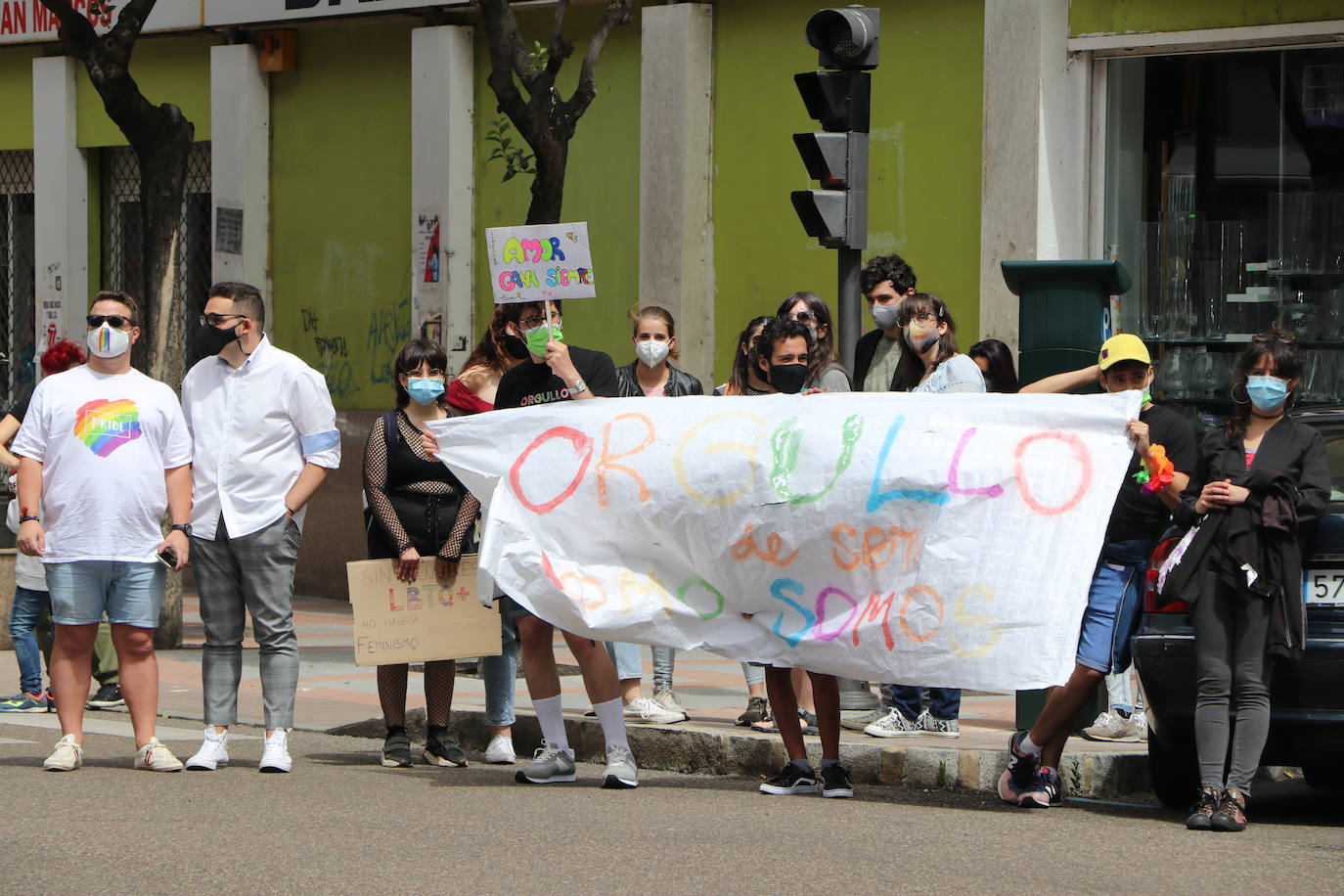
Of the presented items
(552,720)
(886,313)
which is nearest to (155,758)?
(552,720)

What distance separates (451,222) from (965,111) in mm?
4254

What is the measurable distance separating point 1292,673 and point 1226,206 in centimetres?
630

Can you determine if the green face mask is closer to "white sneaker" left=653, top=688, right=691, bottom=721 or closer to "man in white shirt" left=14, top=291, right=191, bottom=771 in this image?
"man in white shirt" left=14, top=291, right=191, bottom=771

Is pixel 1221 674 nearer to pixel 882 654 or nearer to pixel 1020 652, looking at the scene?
pixel 1020 652

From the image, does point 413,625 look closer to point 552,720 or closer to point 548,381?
point 552,720

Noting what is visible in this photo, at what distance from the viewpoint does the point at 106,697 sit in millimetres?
10359

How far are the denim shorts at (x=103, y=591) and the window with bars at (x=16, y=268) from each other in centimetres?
1118

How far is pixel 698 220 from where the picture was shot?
14352mm

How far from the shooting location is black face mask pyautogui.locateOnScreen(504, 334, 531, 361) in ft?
26.1

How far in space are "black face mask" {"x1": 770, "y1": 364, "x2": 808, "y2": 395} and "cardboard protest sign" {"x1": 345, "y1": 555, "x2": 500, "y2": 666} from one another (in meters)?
1.50

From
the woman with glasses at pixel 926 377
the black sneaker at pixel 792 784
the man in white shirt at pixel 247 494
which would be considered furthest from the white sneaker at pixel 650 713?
the man in white shirt at pixel 247 494

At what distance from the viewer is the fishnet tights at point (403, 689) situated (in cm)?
852

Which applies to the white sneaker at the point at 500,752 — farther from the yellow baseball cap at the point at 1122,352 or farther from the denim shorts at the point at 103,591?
the yellow baseball cap at the point at 1122,352

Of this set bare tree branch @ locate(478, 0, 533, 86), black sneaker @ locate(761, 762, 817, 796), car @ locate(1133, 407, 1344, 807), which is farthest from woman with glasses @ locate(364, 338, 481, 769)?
bare tree branch @ locate(478, 0, 533, 86)
